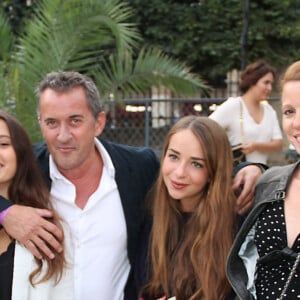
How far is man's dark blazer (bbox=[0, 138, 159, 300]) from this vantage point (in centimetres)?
256

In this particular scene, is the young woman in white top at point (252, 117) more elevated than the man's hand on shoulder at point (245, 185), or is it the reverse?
the young woman in white top at point (252, 117)

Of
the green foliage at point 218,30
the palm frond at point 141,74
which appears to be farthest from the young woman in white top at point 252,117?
the green foliage at point 218,30

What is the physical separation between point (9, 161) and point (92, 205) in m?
0.47

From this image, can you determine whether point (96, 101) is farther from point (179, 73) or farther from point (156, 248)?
point (179, 73)

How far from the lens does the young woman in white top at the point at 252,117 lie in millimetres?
4543

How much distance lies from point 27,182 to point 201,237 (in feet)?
2.58

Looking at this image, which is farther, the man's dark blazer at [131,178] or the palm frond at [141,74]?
the palm frond at [141,74]

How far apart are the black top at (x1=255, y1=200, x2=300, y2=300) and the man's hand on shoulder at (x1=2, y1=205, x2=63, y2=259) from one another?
0.84 meters

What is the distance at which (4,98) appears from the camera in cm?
478

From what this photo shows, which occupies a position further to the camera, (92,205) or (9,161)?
(92,205)

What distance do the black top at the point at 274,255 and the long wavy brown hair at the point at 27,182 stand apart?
2.74 ft

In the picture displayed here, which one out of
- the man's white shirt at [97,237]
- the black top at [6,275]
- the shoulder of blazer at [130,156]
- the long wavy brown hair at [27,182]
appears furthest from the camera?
the shoulder of blazer at [130,156]

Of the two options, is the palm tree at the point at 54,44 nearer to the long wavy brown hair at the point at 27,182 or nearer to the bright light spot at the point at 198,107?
the bright light spot at the point at 198,107

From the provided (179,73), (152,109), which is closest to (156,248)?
(179,73)
